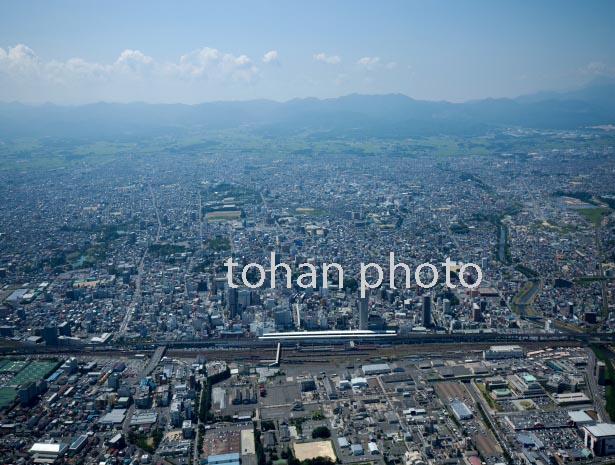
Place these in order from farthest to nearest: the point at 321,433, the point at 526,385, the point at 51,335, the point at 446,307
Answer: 1. the point at 446,307
2. the point at 51,335
3. the point at 526,385
4. the point at 321,433

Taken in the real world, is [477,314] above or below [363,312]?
below

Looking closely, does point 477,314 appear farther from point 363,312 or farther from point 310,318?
point 310,318

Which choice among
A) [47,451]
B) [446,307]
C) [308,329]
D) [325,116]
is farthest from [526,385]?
[325,116]

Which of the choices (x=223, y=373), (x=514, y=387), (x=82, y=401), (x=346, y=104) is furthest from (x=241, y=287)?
(x=346, y=104)

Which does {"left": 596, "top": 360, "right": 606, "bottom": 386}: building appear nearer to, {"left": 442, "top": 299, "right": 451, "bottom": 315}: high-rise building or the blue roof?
{"left": 442, "top": 299, "right": 451, "bottom": 315}: high-rise building

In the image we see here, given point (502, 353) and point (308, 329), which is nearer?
point (502, 353)

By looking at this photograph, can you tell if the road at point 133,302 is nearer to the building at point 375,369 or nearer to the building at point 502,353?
the building at point 375,369

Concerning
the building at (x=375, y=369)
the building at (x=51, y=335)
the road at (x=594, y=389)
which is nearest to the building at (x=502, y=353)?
the road at (x=594, y=389)

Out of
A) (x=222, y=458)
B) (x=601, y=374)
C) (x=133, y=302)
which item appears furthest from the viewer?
(x=133, y=302)
